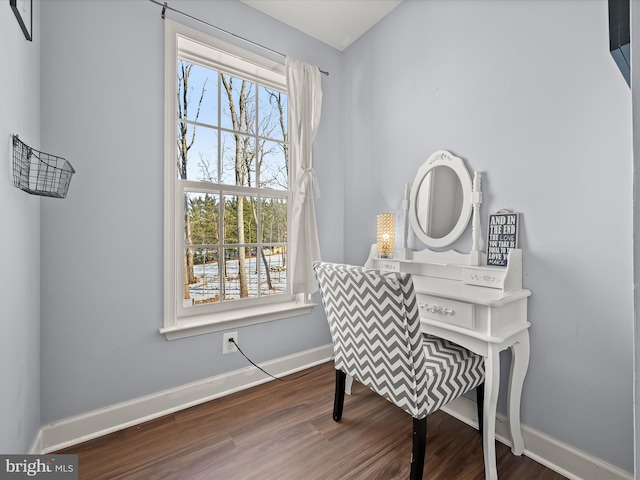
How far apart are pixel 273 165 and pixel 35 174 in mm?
1442

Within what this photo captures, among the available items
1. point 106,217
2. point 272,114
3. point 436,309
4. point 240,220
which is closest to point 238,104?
point 272,114

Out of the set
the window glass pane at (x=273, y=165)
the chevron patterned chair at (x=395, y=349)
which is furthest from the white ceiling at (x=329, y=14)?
the chevron patterned chair at (x=395, y=349)

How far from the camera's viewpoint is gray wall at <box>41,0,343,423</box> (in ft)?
5.02

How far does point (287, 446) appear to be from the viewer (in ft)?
5.10

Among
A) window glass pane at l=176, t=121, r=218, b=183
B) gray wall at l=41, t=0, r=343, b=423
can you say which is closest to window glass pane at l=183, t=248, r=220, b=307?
gray wall at l=41, t=0, r=343, b=423

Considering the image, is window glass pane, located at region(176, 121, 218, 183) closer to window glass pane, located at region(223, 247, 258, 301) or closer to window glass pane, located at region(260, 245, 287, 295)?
window glass pane, located at region(223, 247, 258, 301)

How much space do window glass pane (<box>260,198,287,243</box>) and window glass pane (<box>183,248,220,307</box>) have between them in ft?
1.39

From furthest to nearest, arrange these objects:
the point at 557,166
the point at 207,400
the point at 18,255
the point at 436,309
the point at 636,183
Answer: the point at 207,400, the point at 436,309, the point at 557,166, the point at 18,255, the point at 636,183

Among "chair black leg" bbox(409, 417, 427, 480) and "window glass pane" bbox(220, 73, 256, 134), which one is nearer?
"chair black leg" bbox(409, 417, 427, 480)

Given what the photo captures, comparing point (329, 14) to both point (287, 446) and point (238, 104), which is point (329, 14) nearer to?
point (238, 104)

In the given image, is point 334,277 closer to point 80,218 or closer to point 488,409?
point 488,409

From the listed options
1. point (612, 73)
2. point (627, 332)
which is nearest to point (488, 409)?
point (627, 332)

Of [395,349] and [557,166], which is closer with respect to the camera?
[395,349]

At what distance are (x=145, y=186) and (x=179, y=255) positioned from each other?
1.53ft
